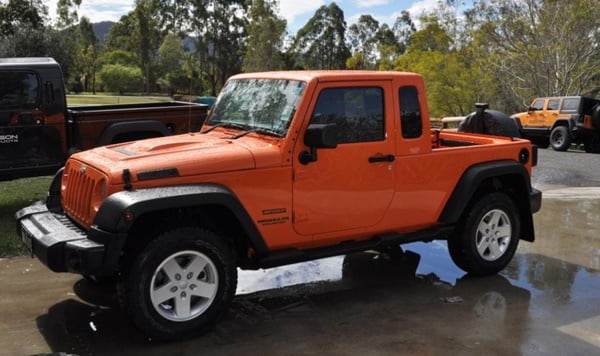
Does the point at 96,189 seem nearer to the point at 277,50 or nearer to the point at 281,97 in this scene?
the point at 281,97

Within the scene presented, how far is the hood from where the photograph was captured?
4.24 metres

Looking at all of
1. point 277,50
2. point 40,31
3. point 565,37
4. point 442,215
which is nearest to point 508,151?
point 442,215

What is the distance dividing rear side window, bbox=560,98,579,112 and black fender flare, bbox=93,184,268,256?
16.3 m

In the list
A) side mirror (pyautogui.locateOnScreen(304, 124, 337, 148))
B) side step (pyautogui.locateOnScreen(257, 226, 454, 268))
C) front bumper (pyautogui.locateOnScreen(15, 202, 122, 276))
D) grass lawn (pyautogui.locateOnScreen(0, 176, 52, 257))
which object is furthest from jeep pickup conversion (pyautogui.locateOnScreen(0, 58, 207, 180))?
side mirror (pyautogui.locateOnScreen(304, 124, 337, 148))

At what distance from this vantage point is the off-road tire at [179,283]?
407 centimetres

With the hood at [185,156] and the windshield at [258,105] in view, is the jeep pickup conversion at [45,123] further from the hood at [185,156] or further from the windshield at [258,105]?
the hood at [185,156]

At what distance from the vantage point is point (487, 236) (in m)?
5.77

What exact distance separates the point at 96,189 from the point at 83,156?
618 millimetres

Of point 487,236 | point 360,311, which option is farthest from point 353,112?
point 487,236

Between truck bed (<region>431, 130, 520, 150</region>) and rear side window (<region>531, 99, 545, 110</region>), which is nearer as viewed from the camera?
truck bed (<region>431, 130, 520, 150</region>)

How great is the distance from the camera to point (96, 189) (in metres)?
4.32

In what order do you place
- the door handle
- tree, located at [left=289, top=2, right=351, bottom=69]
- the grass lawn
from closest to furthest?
the door handle → the grass lawn → tree, located at [left=289, top=2, right=351, bottom=69]

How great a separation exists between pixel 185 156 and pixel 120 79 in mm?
49444

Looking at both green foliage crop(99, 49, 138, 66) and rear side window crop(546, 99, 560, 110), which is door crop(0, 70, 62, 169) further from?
green foliage crop(99, 49, 138, 66)
